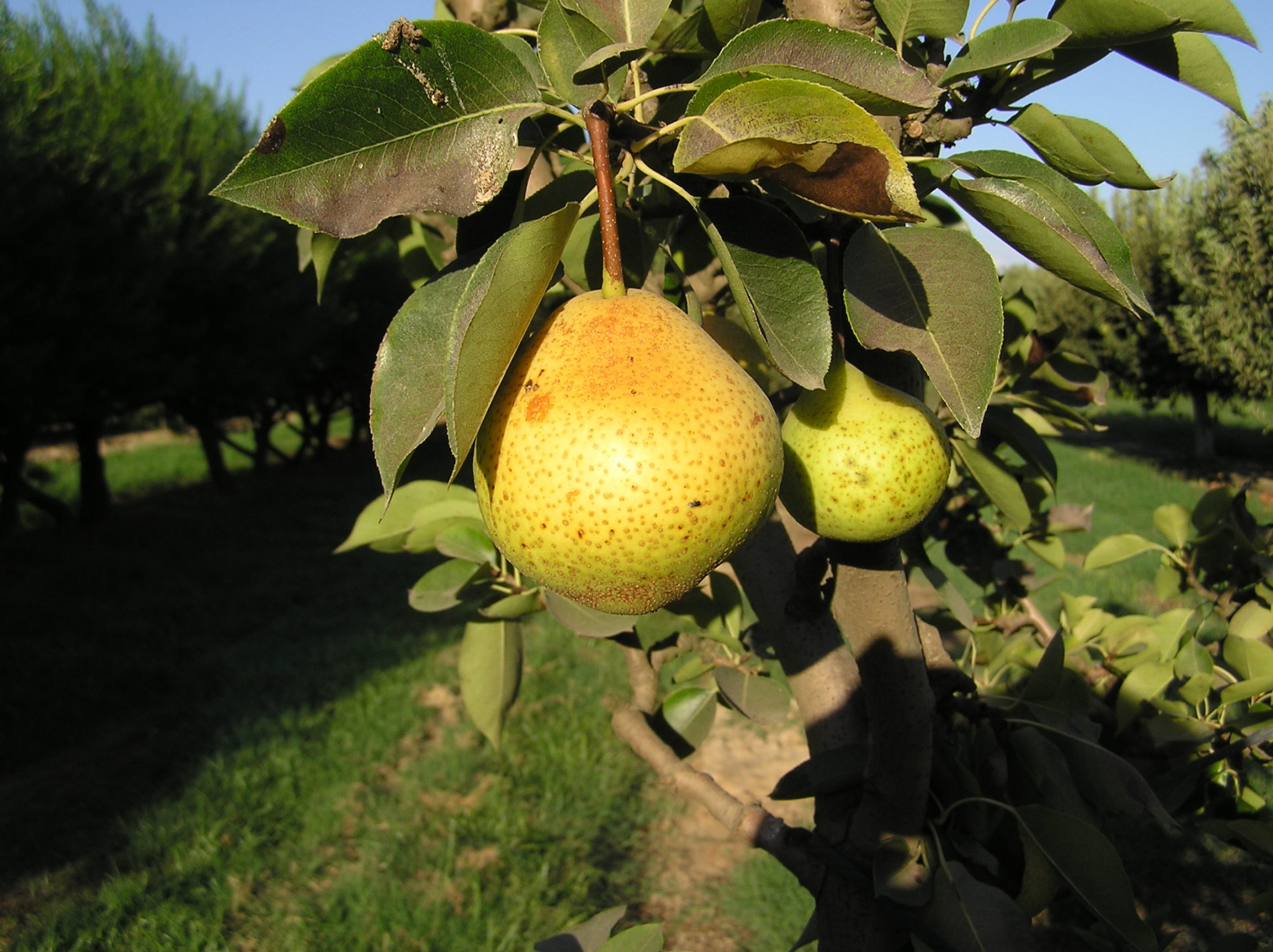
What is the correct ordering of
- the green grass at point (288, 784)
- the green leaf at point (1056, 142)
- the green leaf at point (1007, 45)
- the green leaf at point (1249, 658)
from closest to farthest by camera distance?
the green leaf at point (1007, 45)
the green leaf at point (1056, 142)
the green leaf at point (1249, 658)
the green grass at point (288, 784)

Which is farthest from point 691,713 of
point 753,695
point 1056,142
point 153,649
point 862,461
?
point 153,649

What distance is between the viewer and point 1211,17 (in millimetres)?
837

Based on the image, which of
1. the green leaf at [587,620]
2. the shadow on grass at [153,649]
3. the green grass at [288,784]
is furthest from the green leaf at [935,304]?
the shadow on grass at [153,649]

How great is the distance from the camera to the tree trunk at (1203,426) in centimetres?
1264

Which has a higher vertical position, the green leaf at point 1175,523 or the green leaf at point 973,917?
the green leaf at point 1175,523

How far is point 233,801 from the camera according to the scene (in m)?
3.68

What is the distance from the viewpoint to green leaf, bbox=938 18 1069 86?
2.42 feet

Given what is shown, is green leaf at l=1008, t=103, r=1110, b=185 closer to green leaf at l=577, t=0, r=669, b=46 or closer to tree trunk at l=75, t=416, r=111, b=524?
green leaf at l=577, t=0, r=669, b=46

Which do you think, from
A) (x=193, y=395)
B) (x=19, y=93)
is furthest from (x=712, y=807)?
(x=193, y=395)

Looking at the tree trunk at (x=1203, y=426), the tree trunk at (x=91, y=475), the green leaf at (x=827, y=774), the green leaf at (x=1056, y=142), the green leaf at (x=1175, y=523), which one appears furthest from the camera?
the tree trunk at (x=1203, y=426)

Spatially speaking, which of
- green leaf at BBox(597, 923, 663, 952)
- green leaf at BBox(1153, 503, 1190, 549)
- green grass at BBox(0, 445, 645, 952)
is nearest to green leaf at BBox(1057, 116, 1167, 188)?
green leaf at BBox(597, 923, 663, 952)

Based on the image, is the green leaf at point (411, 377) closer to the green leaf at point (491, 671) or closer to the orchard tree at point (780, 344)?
the orchard tree at point (780, 344)

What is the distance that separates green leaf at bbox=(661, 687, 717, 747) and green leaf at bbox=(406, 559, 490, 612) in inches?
16.5

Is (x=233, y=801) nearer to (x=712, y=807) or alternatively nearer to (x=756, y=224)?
(x=712, y=807)
